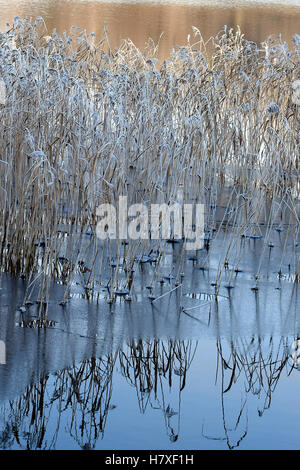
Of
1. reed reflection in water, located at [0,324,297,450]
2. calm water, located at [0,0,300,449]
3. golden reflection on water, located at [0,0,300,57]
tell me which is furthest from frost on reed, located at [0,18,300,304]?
golden reflection on water, located at [0,0,300,57]

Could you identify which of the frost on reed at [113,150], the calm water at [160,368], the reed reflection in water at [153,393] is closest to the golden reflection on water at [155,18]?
the frost on reed at [113,150]

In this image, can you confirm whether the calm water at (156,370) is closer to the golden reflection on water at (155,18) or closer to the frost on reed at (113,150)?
the frost on reed at (113,150)

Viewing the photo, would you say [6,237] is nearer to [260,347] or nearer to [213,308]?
[213,308]

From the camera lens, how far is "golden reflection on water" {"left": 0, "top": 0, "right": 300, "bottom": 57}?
14.8 m

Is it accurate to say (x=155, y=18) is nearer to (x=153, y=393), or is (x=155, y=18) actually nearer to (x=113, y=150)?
(x=113, y=150)

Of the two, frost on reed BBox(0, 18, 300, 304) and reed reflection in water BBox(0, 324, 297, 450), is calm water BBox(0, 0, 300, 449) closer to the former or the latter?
reed reflection in water BBox(0, 324, 297, 450)

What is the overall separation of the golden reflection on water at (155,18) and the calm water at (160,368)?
8512mm

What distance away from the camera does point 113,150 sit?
12.6 ft

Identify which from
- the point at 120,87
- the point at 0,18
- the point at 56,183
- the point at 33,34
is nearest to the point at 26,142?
the point at 56,183

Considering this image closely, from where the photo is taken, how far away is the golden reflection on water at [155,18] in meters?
14.8

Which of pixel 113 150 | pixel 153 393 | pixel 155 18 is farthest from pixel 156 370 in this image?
pixel 155 18

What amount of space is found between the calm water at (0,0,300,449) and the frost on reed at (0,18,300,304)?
8.7 inches

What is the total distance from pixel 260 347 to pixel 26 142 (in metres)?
1.58

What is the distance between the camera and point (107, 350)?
10.7 ft
